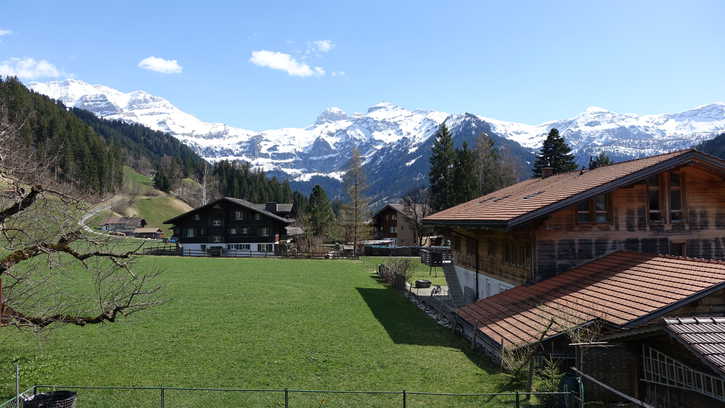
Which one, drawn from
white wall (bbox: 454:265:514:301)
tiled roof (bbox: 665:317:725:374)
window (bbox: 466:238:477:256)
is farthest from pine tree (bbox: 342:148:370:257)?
tiled roof (bbox: 665:317:725:374)

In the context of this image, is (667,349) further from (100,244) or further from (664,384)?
(100,244)

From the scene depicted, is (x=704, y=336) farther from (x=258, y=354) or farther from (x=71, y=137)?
(x=71, y=137)

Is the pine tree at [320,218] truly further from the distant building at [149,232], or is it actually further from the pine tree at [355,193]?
the distant building at [149,232]

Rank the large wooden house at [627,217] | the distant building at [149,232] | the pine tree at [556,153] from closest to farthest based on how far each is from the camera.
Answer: the large wooden house at [627,217] → the pine tree at [556,153] → the distant building at [149,232]

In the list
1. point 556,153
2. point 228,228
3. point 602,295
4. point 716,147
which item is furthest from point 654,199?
point 716,147

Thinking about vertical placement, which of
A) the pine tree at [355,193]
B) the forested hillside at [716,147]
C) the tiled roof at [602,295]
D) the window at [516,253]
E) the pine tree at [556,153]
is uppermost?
the forested hillside at [716,147]

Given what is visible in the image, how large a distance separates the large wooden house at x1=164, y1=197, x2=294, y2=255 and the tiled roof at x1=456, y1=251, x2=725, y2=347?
60433mm

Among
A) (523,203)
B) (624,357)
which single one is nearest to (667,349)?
(624,357)

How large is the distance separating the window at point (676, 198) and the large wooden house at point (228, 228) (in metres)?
62.3

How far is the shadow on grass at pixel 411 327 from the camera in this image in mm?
18717

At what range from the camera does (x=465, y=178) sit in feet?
221

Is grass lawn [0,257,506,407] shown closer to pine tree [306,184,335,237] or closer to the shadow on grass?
the shadow on grass

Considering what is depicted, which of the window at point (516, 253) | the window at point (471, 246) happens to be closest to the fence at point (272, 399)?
the window at point (516, 253)

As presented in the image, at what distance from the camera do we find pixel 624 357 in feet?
37.6
